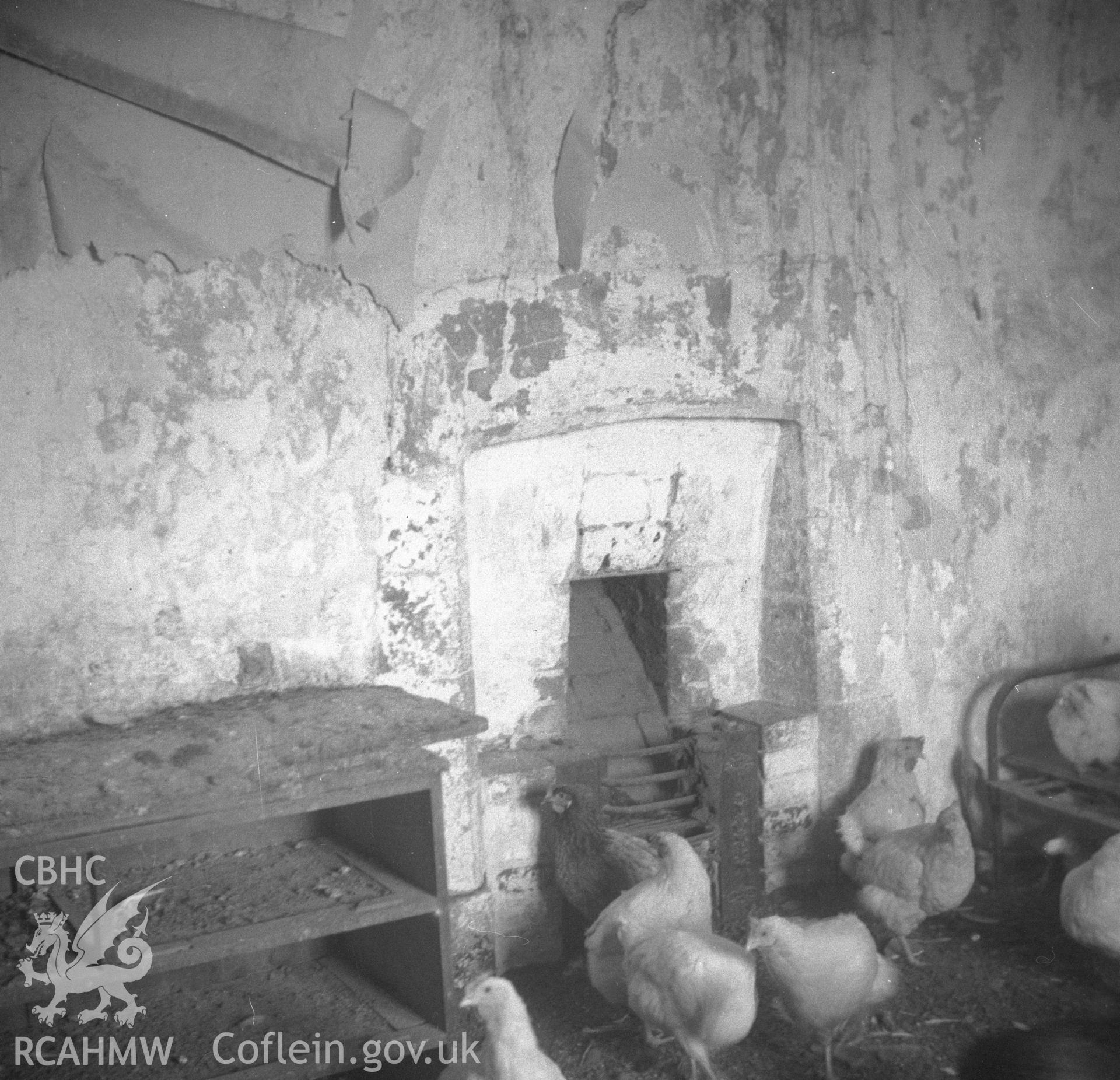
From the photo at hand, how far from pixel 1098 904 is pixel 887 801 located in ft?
2.98

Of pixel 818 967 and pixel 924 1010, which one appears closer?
pixel 818 967

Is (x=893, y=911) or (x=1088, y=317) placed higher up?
(x=1088, y=317)

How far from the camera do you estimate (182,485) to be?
12.0 feet

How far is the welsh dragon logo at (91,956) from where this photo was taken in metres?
3.01

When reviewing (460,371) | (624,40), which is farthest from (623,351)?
(624,40)

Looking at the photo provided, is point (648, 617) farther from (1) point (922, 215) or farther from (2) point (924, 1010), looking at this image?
(1) point (922, 215)

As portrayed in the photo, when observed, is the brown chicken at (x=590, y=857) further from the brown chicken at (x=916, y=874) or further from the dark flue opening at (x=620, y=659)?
the brown chicken at (x=916, y=874)

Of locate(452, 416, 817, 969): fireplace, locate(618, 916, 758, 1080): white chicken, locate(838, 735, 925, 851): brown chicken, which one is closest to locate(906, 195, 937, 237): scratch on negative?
locate(452, 416, 817, 969): fireplace

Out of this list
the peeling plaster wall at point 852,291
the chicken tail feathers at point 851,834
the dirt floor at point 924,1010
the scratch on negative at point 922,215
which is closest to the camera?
the dirt floor at point 924,1010

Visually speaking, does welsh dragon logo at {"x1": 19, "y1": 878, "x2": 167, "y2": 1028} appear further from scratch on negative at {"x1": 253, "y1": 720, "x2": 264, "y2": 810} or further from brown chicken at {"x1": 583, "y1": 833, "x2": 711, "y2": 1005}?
brown chicken at {"x1": 583, "y1": 833, "x2": 711, "y2": 1005}

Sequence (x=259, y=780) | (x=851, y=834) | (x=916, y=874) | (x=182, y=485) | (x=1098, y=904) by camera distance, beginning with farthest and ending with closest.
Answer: (x=851, y=834) < (x=916, y=874) < (x=1098, y=904) < (x=182, y=485) < (x=259, y=780)

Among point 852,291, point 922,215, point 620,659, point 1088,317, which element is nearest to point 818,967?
point 620,659

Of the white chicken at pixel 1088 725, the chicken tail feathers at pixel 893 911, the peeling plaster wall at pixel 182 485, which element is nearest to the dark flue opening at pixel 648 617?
the chicken tail feathers at pixel 893 911

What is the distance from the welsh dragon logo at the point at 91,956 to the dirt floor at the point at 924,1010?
1.45 m
